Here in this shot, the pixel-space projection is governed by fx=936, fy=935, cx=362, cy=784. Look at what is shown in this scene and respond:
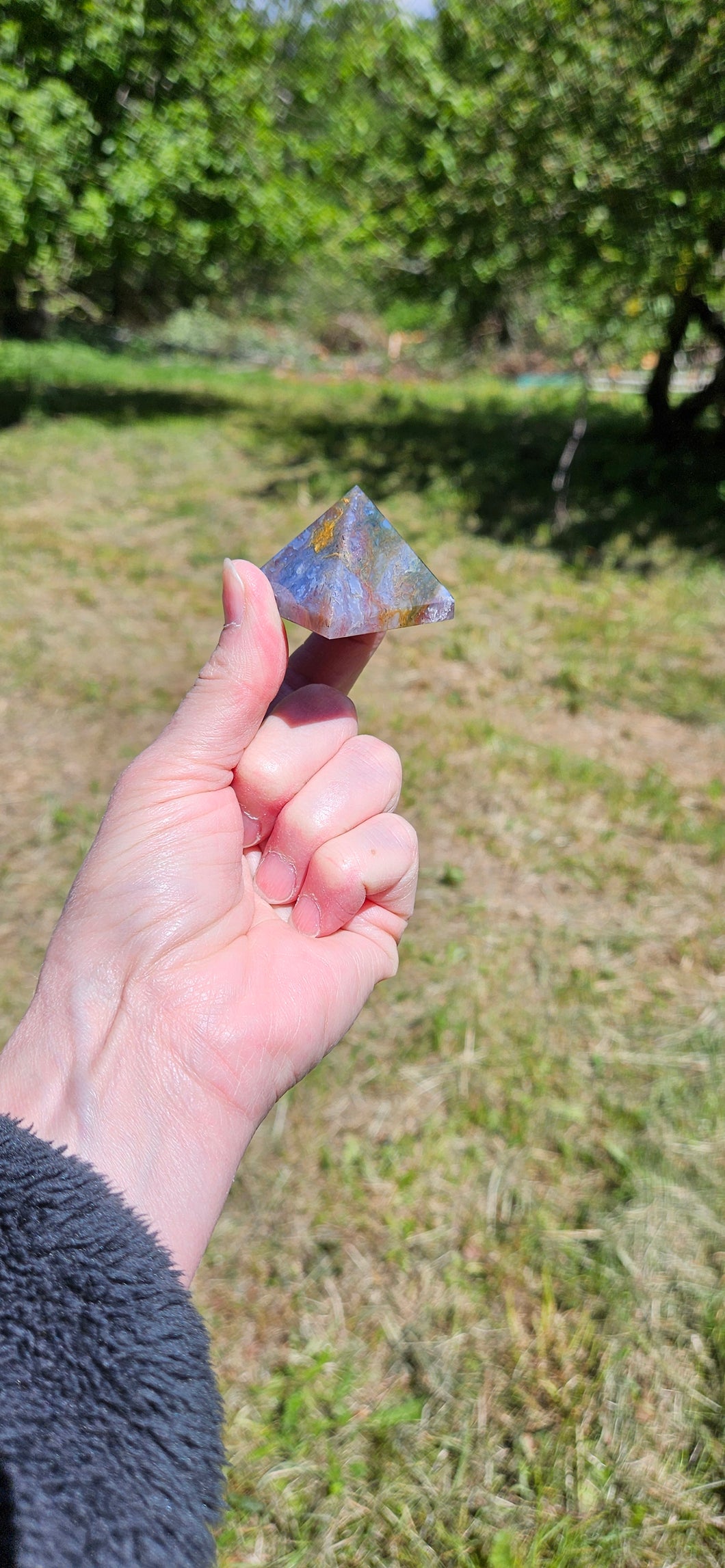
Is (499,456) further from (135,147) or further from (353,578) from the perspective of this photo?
(353,578)

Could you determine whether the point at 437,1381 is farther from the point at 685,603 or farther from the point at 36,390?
the point at 36,390

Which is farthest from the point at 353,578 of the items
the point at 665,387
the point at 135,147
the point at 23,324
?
the point at 23,324

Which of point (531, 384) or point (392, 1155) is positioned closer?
point (392, 1155)

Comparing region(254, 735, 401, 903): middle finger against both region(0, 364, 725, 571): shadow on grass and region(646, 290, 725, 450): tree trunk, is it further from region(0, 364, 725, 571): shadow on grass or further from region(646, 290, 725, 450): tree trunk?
region(646, 290, 725, 450): tree trunk

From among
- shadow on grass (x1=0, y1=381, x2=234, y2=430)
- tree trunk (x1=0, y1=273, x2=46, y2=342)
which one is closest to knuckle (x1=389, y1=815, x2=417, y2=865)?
shadow on grass (x1=0, y1=381, x2=234, y2=430)

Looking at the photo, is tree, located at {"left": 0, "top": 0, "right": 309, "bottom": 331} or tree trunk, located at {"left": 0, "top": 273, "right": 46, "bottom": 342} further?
tree trunk, located at {"left": 0, "top": 273, "right": 46, "bottom": 342}

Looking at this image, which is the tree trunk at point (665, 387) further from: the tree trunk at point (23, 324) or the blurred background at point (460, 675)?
the tree trunk at point (23, 324)

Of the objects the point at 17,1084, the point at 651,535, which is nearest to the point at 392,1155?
the point at 17,1084
